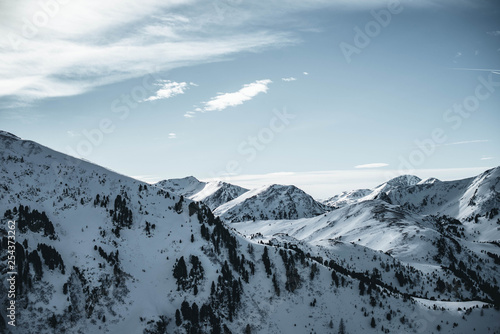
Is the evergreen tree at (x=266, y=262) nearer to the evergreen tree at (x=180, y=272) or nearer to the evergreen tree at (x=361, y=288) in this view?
the evergreen tree at (x=180, y=272)

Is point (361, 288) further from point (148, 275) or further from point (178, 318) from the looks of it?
point (148, 275)

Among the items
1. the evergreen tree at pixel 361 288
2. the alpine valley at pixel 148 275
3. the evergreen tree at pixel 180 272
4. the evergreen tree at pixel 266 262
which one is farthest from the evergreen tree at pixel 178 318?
the evergreen tree at pixel 361 288

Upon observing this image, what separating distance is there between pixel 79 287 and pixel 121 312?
41.9 feet

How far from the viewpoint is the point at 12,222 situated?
8112 centimetres

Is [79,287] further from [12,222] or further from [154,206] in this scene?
[154,206]

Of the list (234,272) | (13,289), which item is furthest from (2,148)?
(234,272)

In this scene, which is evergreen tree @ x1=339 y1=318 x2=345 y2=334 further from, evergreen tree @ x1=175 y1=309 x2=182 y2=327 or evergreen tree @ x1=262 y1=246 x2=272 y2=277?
evergreen tree @ x1=175 y1=309 x2=182 y2=327

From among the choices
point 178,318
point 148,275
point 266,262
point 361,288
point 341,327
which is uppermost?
point 148,275

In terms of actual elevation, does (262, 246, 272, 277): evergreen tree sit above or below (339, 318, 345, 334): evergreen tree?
above

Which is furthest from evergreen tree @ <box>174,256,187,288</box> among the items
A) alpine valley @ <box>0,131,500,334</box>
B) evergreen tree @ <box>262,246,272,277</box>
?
evergreen tree @ <box>262,246,272,277</box>

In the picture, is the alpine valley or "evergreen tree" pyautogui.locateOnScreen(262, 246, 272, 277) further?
"evergreen tree" pyautogui.locateOnScreen(262, 246, 272, 277)

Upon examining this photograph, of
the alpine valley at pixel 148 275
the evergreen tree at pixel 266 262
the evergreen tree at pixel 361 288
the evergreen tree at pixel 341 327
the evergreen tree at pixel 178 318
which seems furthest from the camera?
the evergreen tree at pixel 266 262

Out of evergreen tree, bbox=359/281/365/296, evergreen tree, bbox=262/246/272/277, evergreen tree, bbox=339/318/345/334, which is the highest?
evergreen tree, bbox=262/246/272/277

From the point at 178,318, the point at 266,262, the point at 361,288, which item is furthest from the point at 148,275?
the point at 361,288
